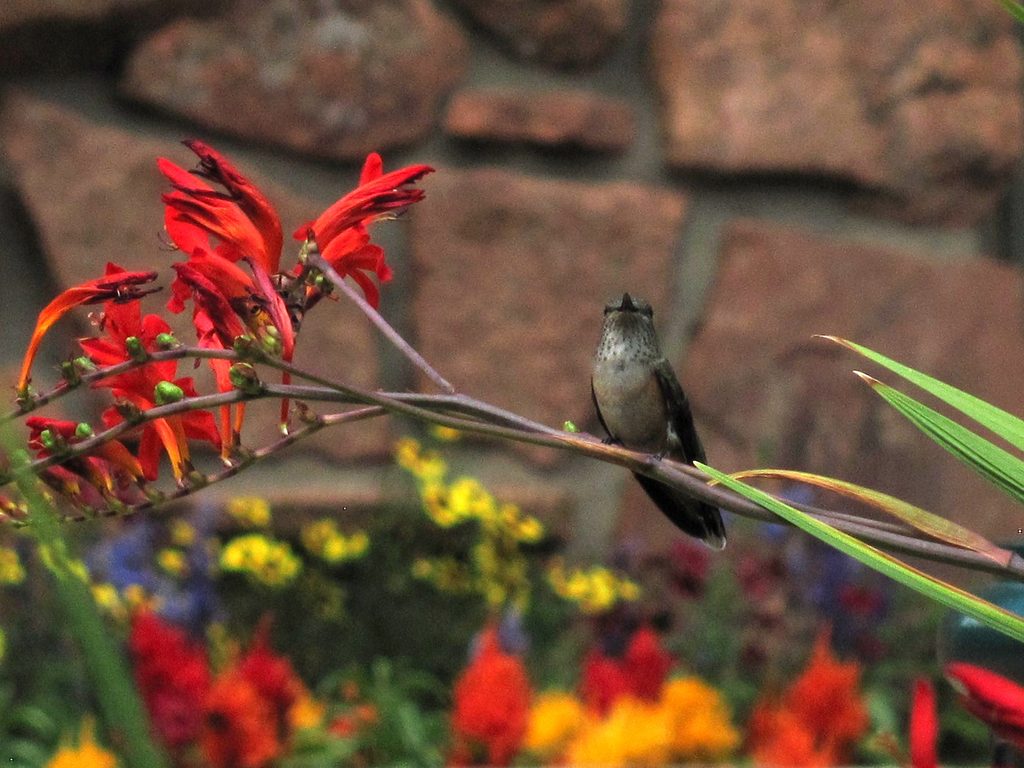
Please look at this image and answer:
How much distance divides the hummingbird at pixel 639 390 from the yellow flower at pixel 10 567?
108 centimetres

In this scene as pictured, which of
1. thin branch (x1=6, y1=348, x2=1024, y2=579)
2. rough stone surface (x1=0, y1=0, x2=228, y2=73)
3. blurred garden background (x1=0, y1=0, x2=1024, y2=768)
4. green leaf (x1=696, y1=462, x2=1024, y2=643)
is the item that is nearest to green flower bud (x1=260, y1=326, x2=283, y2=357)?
thin branch (x1=6, y1=348, x2=1024, y2=579)

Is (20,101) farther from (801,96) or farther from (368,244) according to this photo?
(368,244)

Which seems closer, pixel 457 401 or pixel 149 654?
pixel 457 401

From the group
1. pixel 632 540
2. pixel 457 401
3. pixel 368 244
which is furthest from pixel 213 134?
pixel 457 401

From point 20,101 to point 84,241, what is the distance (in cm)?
20

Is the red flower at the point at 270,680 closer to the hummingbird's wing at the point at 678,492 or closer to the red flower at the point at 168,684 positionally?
the red flower at the point at 168,684

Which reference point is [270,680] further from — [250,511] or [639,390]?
[639,390]

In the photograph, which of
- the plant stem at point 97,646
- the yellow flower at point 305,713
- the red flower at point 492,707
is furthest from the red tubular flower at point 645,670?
the plant stem at point 97,646

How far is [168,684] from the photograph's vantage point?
1.49 metres

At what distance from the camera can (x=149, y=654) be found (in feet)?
4.86

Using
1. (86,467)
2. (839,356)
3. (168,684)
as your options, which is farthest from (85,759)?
(839,356)

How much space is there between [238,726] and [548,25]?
1.09 metres

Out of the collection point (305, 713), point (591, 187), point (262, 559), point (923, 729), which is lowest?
point (305, 713)

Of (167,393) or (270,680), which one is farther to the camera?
(270,680)
